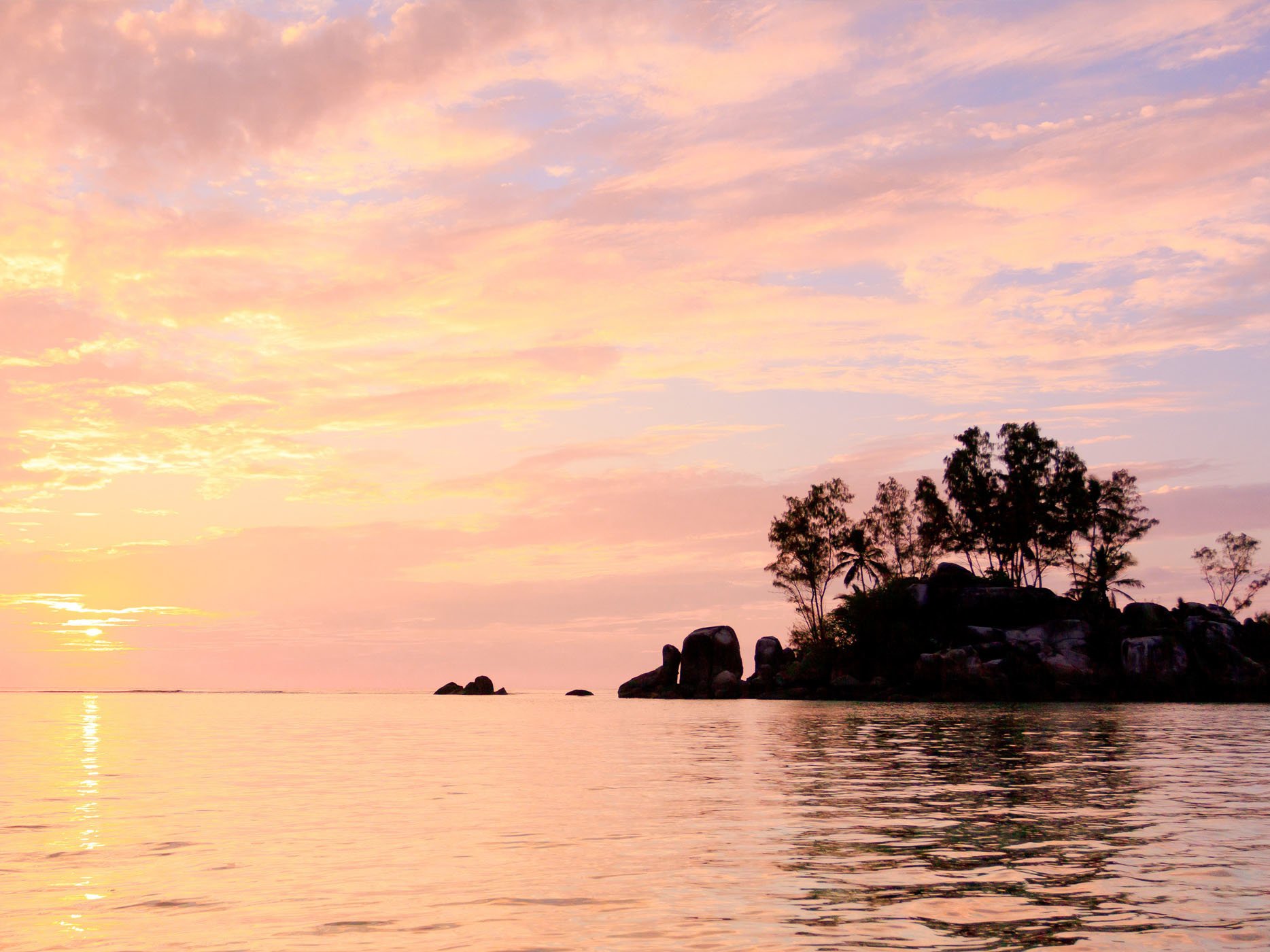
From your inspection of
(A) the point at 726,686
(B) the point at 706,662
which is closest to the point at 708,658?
(B) the point at 706,662

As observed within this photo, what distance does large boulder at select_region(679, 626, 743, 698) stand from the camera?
116m

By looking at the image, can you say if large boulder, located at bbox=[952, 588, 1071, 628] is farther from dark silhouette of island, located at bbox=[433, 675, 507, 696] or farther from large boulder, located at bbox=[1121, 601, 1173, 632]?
dark silhouette of island, located at bbox=[433, 675, 507, 696]

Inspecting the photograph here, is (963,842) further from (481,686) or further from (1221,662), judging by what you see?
(481,686)

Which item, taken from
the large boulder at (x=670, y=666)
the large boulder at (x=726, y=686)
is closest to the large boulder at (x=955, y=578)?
the large boulder at (x=726, y=686)

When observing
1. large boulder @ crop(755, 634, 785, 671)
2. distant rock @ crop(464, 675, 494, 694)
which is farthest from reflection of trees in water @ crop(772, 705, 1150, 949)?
distant rock @ crop(464, 675, 494, 694)

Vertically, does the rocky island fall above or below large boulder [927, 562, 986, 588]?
below

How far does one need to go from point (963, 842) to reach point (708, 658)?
339ft

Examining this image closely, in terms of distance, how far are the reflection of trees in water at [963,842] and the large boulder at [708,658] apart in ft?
274

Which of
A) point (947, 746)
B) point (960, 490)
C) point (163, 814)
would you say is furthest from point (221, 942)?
point (960, 490)

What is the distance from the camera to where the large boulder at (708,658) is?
4552 inches

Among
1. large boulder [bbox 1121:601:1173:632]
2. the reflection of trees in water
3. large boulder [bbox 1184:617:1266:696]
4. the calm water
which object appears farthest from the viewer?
large boulder [bbox 1121:601:1173:632]

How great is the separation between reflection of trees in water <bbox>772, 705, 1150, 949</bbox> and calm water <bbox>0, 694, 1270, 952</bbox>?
61 millimetres

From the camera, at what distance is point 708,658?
116125 mm

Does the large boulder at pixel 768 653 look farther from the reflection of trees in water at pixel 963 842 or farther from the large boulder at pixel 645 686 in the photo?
the reflection of trees in water at pixel 963 842
